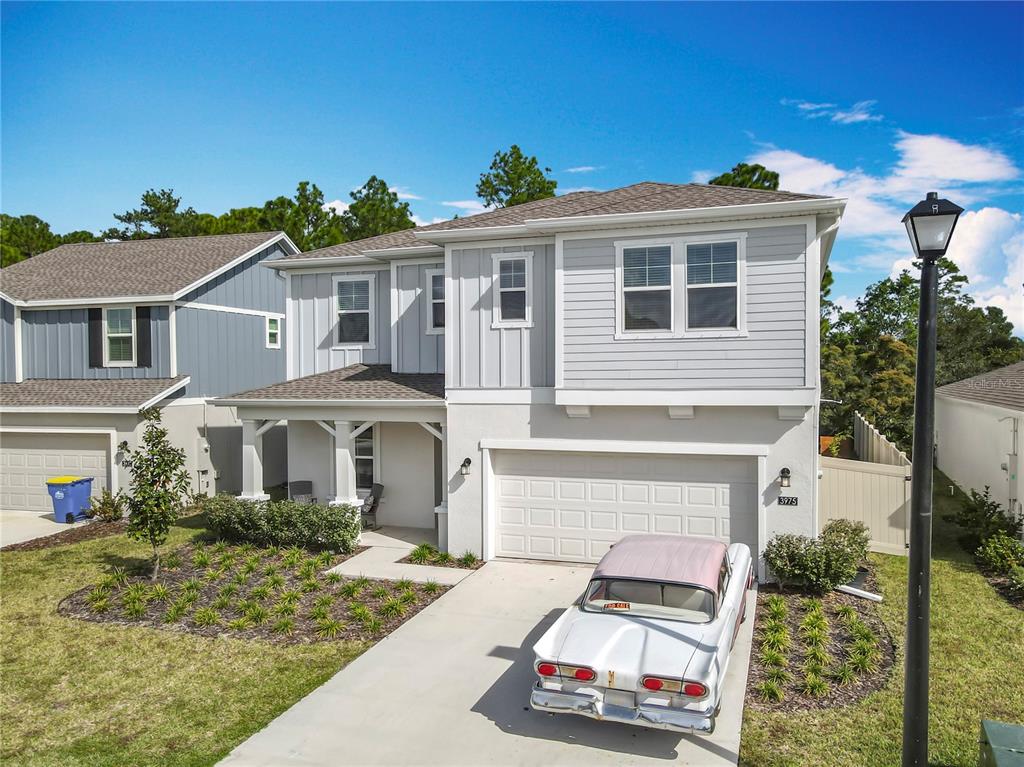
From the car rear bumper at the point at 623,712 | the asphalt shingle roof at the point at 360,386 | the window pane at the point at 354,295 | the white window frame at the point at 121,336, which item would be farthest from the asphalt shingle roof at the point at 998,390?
the white window frame at the point at 121,336

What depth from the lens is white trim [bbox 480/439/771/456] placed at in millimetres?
10664

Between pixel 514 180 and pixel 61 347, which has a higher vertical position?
pixel 514 180

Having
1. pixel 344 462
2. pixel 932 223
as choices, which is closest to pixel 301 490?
pixel 344 462

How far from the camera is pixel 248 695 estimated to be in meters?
7.32

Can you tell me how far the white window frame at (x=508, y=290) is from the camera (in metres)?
11.7

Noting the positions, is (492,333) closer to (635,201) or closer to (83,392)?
(635,201)

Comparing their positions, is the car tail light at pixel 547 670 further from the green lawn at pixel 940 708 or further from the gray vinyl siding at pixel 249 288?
the gray vinyl siding at pixel 249 288

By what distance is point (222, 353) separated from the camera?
19.1m

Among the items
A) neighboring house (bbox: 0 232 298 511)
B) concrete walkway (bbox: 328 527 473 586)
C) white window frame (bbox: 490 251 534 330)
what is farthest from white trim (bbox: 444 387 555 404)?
neighboring house (bbox: 0 232 298 511)

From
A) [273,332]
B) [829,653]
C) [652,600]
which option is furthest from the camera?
[273,332]

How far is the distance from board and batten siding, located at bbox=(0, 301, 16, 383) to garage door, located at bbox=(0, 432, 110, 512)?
2.23 metres

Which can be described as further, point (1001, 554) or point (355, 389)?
point (355, 389)

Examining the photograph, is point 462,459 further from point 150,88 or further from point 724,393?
point 150,88

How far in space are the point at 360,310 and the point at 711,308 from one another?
863 cm
